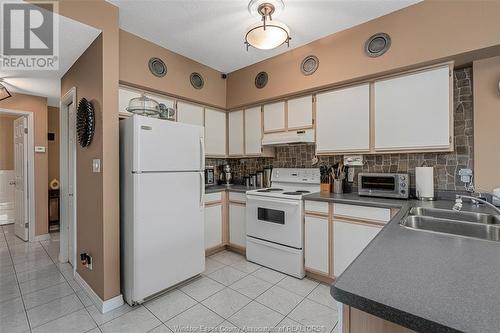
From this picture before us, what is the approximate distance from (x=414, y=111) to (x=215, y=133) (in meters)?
2.47

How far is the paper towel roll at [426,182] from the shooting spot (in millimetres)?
2182

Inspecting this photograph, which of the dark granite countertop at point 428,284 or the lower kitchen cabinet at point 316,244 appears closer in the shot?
the dark granite countertop at point 428,284

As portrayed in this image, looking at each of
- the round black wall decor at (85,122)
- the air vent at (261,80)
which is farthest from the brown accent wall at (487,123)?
the round black wall decor at (85,122)

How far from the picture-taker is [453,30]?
6.36 ft

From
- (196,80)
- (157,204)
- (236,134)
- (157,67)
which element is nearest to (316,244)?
(157,204)

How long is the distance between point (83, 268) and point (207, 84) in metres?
2.61

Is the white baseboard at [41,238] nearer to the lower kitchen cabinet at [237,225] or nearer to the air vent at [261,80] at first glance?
the lower kitchen cabinet at [237,225]

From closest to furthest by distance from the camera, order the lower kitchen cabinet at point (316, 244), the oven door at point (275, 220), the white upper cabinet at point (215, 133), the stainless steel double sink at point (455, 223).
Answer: the stainless steel double sink at point (455, 223) < the lower kitchen cabinet at point (316, 244) < the oven door at point (275, 220) < the white upper cabinet at point (215, 133)

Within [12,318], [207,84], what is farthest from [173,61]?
[12,318]

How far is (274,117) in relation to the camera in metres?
3.20

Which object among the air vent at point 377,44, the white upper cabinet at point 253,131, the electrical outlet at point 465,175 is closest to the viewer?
the electrical outlet at point 465,175

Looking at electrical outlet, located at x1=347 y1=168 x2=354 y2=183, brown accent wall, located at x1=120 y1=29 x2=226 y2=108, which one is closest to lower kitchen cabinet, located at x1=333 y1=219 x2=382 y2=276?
electrical outlet, located at x1=347 y1=168 x2=354 y2=183

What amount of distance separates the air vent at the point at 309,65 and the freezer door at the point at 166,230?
1689mm

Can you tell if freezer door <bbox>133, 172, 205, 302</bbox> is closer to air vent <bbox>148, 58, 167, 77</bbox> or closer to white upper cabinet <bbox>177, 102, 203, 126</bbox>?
white upper cabinet <bbox>177, 102, 203, 126</bbox>
